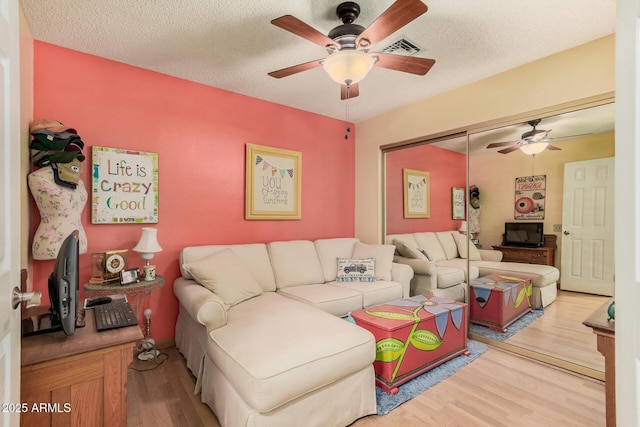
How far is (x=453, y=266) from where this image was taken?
3.28m

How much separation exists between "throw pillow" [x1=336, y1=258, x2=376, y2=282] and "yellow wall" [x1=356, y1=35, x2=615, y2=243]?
2.34 ft

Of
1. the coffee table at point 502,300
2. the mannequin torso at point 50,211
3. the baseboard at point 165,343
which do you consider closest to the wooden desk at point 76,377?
the mannequin torso at point 50,211

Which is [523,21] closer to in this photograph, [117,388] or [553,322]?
[553,322]

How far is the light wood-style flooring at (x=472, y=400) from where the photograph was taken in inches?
71.4

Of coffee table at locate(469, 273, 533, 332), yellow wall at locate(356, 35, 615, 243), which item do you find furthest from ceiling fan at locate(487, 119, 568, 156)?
coffee table at locate(469, 273, 533, 332)

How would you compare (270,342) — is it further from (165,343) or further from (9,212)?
(165,343)

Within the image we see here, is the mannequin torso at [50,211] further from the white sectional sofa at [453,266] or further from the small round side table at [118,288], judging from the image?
the white sectional sofa at [453,266]

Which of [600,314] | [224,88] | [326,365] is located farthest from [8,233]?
[224,88]

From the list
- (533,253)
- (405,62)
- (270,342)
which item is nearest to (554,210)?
(533,253)

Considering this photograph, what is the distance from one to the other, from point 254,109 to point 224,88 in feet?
1.24

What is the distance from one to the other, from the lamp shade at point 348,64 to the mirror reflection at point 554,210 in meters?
1.71

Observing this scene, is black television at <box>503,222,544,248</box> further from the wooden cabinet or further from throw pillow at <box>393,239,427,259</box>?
throw pillow at <box>393,239,427,259</box>

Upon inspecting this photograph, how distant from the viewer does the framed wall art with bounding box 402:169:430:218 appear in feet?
12.0

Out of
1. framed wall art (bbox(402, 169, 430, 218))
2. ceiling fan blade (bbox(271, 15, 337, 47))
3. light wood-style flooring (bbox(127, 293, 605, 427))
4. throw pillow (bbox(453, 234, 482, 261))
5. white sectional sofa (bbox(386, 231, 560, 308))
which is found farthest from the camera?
framed wall art (bbox(402, 169, 430, 218))
